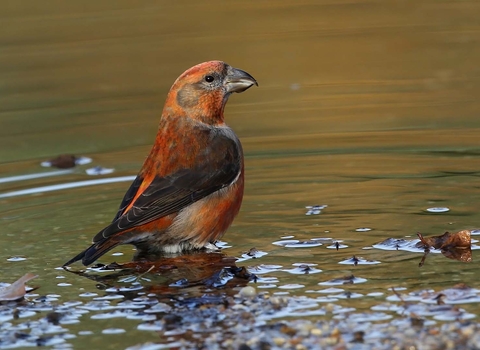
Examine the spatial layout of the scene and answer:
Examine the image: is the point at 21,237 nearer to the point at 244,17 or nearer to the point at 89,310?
the point at 89,310

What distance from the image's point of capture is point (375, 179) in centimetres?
826

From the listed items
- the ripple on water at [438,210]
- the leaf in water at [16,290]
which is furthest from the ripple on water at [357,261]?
the leaf in water at [16,290]

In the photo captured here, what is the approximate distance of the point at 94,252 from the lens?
252 inches

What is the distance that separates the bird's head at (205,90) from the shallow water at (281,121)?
0.81 metres

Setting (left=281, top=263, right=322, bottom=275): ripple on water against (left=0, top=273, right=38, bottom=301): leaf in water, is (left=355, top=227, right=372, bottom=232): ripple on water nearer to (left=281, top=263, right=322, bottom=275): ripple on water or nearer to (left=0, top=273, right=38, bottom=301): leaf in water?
(left=281, top=263, right=322, bottom=275): ripple on water

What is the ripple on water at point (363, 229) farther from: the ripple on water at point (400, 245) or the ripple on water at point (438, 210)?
the ripple on water at point (438, 210)

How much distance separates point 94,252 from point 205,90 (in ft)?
5.90

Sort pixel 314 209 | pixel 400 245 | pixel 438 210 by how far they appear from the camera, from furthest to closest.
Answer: pixel 314 209 → pixel 438 210 → pixel 400 245

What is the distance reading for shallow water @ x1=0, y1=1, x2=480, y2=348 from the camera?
6699mm

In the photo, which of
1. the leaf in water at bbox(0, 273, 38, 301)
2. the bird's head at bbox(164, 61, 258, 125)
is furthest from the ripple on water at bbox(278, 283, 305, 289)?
the bird's head at bbox(164, 61, 258, 125)

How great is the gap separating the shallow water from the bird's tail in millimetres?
129

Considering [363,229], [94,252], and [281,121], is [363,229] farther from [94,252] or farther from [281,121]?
[281,121]

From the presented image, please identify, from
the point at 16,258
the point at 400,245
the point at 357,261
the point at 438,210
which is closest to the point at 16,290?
the point at 16,258

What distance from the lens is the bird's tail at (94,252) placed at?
249 inches
